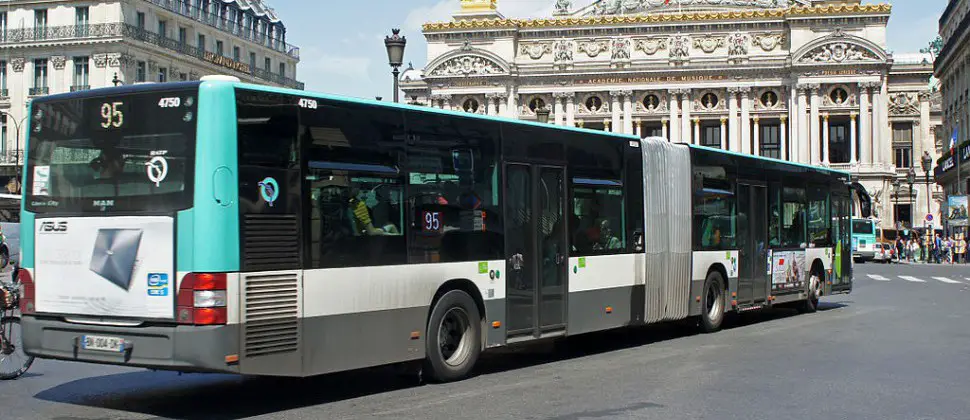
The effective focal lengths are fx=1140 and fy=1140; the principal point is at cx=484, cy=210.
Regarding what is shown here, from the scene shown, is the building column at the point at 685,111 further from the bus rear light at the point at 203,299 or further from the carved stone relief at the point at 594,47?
the bus rear light at the point at 203,299

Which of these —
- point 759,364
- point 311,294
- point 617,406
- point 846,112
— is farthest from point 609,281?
point 846,112

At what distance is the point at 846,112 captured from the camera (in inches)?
3516

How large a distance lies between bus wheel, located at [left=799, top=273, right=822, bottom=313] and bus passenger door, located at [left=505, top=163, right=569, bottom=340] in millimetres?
9441

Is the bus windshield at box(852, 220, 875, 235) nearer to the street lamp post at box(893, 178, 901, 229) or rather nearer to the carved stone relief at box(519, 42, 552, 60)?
the street lamp post at box(893, 178, 901, 229)

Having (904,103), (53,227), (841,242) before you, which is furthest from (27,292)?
(904,103)

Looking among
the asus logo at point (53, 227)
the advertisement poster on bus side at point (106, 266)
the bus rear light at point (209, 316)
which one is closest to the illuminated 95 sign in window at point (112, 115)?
the advertisement poster on bus side at point (106, 266)

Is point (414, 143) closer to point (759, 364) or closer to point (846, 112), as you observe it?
point (759, 364)

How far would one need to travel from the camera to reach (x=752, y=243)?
60.6ft

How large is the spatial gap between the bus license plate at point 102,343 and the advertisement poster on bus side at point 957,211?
5696 centimetres

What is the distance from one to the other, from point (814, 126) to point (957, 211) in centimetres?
3032

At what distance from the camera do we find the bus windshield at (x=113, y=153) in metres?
8.85

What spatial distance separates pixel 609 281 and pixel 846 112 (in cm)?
8029

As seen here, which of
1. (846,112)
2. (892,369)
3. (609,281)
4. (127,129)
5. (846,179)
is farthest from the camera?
(846,112)

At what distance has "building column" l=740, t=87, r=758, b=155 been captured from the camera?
9169 cm
